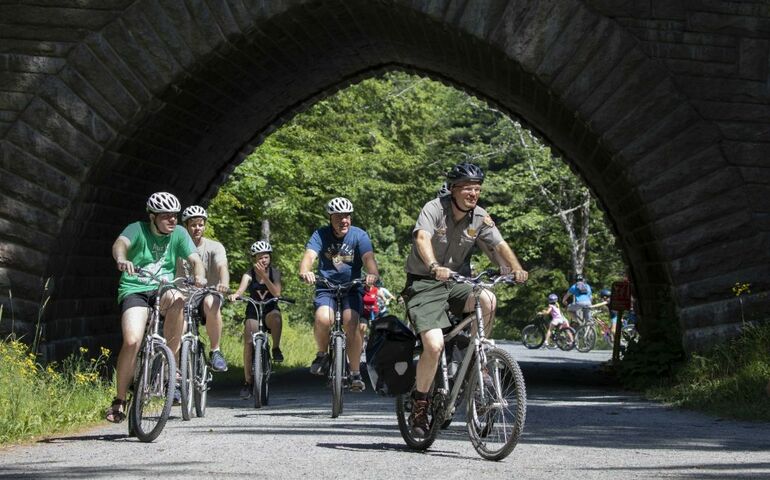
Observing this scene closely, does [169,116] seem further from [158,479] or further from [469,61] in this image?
[158,479]

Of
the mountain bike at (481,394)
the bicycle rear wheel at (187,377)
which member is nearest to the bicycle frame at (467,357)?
the mountain bike at (481,394)

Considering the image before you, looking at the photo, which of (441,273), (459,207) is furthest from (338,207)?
(441,273)

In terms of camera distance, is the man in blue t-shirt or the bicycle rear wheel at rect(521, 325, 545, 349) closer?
the man in blue t-shirt

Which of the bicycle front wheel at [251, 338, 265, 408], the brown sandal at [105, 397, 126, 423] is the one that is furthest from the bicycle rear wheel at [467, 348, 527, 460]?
the bicycle front wheel at [251, 338, 265, 408]

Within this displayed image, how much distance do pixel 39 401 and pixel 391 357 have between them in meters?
3.20

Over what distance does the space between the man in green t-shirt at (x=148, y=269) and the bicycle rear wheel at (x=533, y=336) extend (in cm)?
2435

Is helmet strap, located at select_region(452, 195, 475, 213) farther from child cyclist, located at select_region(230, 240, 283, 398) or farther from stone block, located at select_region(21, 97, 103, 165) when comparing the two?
stone block, located at select_region(21, 97, 103, 165)

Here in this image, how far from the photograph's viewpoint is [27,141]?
14.0m

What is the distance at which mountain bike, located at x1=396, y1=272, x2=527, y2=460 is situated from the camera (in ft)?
26.1

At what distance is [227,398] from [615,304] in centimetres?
657

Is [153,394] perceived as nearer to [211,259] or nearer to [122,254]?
[122,254]

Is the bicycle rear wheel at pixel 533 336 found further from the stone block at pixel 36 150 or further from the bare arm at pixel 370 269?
the bare arm at pixel 370 269

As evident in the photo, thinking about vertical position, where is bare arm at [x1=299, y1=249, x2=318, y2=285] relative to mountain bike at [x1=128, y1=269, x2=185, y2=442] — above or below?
above

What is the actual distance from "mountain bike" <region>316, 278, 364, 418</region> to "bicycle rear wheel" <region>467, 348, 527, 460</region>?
134 inches
